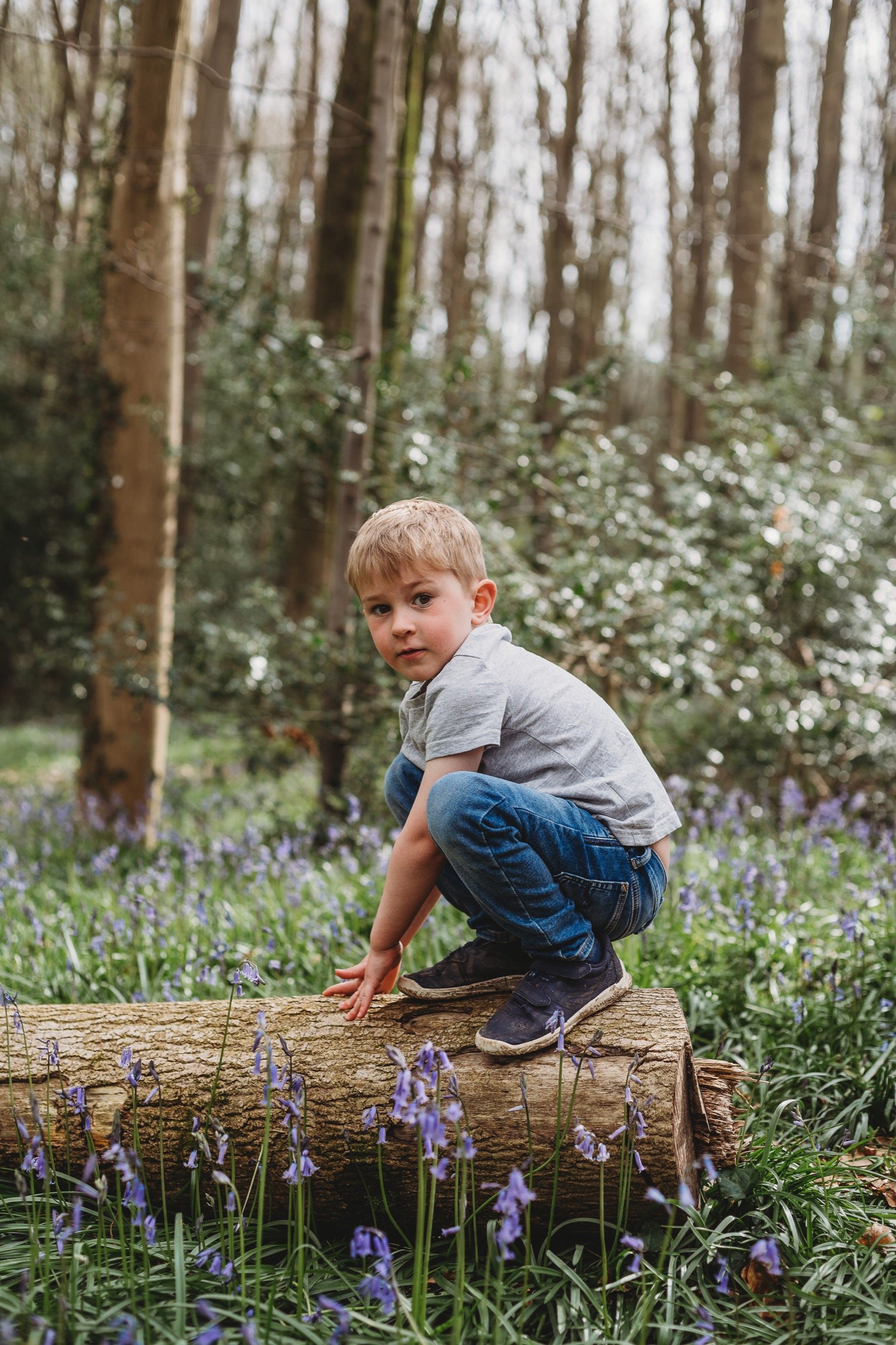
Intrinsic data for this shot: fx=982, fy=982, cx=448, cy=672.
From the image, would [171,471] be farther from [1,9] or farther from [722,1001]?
[1,9]

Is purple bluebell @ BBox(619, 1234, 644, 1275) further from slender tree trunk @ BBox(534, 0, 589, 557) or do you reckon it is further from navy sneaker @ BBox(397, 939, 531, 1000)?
slender tree trunk @ BBox(534, 0, 589, 557)

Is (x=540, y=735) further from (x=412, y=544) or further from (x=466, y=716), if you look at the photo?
(x=412, y=544)

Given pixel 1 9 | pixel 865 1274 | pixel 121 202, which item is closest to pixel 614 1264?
pixel 865 1274

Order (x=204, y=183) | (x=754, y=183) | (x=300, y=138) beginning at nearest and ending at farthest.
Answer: (x=204, y=183)
(x=754, y=183)
(x=300, y=138)

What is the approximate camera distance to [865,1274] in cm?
200

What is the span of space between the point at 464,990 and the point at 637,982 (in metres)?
0.97

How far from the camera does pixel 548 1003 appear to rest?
7.27 ft

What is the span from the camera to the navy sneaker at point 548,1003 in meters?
2.14

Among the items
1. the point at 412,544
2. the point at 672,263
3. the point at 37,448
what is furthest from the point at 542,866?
the point at 672,263

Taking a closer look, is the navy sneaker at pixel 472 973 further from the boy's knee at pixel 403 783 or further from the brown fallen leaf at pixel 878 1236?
the brown fallen leaf at pixel 878 1236

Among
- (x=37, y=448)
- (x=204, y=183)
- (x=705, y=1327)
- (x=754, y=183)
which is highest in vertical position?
(x=754, y=183)

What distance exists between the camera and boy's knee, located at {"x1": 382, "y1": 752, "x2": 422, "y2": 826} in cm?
258

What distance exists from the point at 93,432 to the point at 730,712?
4419 millimetres

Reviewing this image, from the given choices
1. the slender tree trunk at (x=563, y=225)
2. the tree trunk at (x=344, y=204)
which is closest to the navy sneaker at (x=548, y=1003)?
the tree trunk at (x=344, y=204)
